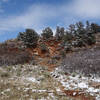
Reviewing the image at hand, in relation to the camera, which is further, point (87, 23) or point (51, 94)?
point (87, 23)

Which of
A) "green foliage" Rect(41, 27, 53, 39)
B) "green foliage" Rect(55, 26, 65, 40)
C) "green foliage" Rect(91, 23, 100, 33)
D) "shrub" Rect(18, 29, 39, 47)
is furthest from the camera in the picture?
"green foliage" Rect(91, 23, 100, 33)

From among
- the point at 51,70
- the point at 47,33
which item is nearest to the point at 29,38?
the point at 47,33

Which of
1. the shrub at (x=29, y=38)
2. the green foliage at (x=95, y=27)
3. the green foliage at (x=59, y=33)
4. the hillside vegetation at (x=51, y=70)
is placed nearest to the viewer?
the hillside vegetation at (x=51, y=70)

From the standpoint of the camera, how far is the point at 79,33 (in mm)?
17672

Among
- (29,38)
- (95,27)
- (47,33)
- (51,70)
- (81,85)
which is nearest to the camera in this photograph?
(81,85)

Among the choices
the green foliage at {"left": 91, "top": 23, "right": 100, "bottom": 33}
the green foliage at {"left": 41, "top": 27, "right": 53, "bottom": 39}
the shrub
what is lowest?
the shrub

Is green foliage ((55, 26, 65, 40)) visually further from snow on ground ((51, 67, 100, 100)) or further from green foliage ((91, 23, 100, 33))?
snow on ground ((51, 67, 100, 100))

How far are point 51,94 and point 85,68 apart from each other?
4.15 meters

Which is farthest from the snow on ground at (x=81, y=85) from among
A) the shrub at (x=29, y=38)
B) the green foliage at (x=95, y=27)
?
the green foliage at (x=95, y=27)

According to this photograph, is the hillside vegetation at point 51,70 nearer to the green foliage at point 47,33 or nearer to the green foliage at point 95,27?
the green foliage at point 47,33

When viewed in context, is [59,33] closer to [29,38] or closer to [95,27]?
[29,38]

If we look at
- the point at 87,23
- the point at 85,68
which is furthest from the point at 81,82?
the point at 87,23

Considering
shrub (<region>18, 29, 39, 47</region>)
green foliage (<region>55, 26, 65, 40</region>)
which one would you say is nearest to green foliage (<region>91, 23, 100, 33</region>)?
green foliage (<region>55, 26, 65, 40</region>)

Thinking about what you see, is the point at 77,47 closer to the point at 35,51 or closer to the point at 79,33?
the point at 79,33
